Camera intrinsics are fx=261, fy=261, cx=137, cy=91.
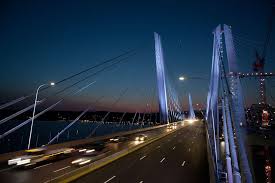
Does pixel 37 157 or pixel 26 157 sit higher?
pixel 26 157

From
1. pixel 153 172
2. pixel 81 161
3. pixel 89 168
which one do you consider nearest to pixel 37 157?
pixel 81 161

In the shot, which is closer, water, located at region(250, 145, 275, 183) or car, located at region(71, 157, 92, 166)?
car, located at region(71, 157, 92, 166)

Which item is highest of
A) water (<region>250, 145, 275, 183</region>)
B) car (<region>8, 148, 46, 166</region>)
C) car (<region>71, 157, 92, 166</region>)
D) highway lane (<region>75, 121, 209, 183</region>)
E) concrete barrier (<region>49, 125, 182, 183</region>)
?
car (<region>8, 148, 46, 166</region>)

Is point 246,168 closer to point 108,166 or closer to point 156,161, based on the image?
point 108,166

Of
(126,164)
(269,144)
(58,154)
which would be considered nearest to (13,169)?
(58,154)

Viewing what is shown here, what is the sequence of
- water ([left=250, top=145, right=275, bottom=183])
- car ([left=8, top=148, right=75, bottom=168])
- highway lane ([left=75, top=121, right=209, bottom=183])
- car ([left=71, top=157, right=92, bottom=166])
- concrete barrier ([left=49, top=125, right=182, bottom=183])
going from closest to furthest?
1. concrete barrier ([left=49, top=125, right=182, bottom=183])
2. highway lane ([left=75, top=121, right=209, bottom=183])
3. car ([left=71, top=157, right=92, bottom=166])
4. car ([left=8, top=148, right=75, bottom=168])
5. water ([left=250, top=145, right=275, bottom=183])

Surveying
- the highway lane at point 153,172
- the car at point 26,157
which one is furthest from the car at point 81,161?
the car at point 26,157

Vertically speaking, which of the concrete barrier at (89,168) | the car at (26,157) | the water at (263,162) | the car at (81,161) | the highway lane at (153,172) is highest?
the car at (26,157)

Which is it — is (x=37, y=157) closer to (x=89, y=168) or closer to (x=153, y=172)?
(x=89, y=168)

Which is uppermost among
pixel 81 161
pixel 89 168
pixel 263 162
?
pixel 81 161

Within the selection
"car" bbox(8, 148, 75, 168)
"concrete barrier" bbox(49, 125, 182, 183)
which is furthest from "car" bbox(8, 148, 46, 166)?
"concrete barrier" bbox(49, 125, 182, 183)

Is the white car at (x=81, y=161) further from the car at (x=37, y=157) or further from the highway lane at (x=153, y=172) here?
the car at (x=37, y=157)

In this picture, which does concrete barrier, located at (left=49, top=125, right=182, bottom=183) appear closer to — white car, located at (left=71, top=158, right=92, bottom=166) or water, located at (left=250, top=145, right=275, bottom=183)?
white car, located at (left=71, top=158, right=92, bottom=166)

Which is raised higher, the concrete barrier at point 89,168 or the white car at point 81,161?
the white car at point 81,161
